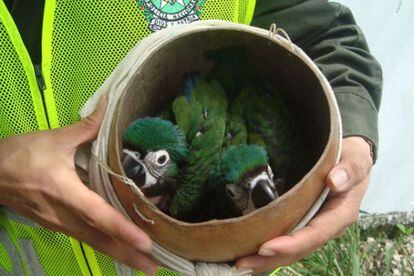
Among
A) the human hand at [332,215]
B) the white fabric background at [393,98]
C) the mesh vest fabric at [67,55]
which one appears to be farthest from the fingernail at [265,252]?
the white fabric background at [393,98]

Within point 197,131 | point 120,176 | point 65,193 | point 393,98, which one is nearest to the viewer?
point 120,176

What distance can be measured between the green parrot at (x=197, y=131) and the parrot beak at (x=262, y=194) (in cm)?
9

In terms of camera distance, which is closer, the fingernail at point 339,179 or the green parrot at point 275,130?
the fingernail at point 339,179

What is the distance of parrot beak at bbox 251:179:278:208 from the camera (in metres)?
0.82

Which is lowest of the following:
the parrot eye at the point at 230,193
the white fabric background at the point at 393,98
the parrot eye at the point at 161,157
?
the white fabric background at the point at 393,98

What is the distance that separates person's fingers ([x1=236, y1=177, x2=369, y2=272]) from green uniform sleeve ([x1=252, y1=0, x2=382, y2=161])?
178mm

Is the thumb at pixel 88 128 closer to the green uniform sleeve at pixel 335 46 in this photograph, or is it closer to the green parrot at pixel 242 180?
the green parrot at pixel 242 180

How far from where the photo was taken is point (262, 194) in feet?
2.71

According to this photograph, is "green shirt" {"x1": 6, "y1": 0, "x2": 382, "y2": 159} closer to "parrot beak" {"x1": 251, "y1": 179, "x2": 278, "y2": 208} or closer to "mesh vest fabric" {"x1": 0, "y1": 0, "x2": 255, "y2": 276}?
"mesh vest fabric" {"x1": 0, "y1": 0, "x2": 255, "y2": 276}

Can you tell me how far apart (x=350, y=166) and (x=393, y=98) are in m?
1.48

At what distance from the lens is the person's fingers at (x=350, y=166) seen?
2.56 feet

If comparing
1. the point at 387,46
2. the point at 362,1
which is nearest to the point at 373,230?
the point at 387,46

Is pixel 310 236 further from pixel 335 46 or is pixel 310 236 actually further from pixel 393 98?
pixel 393 98

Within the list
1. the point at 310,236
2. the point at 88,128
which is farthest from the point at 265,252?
the point at 88,128
